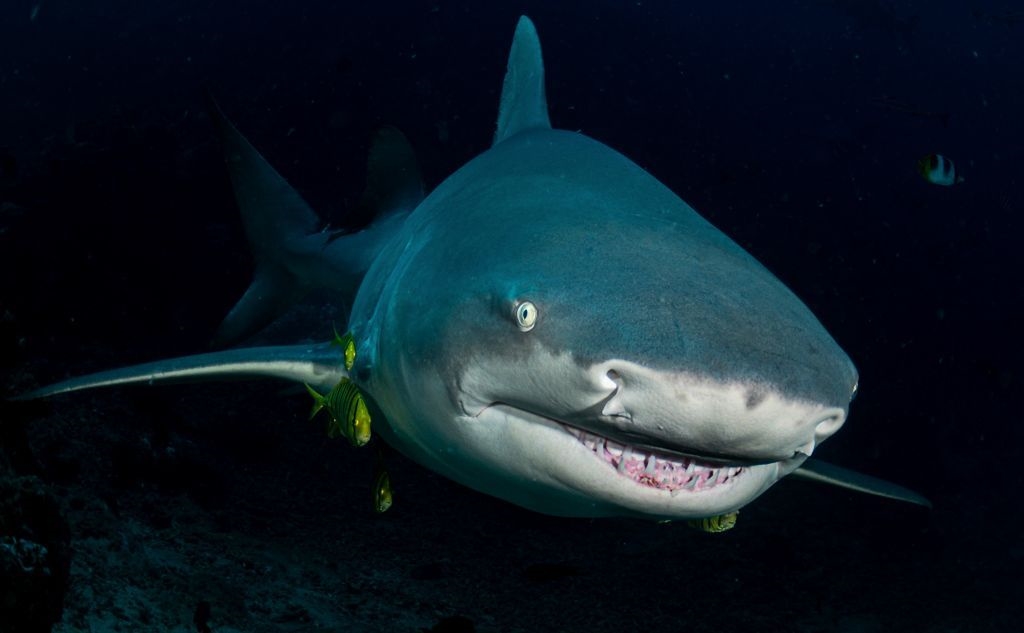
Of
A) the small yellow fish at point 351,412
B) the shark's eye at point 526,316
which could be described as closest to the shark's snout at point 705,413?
the shark's eye at point 526,316

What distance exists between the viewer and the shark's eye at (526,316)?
1.86m

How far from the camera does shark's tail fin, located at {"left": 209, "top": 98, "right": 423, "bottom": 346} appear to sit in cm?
474

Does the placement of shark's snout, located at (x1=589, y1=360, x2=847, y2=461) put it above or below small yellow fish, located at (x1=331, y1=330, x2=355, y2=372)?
below

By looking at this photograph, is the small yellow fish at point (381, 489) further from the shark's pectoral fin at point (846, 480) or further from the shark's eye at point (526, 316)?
the shark's pectoral fin at point (846, 480)

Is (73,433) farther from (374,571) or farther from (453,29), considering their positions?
(453,29)

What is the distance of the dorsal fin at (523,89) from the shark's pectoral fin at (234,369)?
1909 millimetres

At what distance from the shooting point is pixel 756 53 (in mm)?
28531

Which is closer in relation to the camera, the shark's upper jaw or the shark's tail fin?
the shark's upper jaw

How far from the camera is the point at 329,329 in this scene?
9109 millimetres

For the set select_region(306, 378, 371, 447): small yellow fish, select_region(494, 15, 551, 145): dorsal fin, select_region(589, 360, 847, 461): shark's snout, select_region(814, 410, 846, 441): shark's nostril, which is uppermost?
select_region(494, 15, 551, 145): dorsal fin

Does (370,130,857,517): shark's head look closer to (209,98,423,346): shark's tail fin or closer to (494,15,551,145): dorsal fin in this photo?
(494,15,551,145): dorsal fin

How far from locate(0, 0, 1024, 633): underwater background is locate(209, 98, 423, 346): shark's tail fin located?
0.26 m

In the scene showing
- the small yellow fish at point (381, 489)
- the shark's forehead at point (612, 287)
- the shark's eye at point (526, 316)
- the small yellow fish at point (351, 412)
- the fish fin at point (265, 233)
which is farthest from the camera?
the fish fin at point (265, 233)

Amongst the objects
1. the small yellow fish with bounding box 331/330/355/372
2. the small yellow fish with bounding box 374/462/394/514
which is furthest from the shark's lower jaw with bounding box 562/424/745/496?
the small yellow fish with bounding box 374/462/394/514
